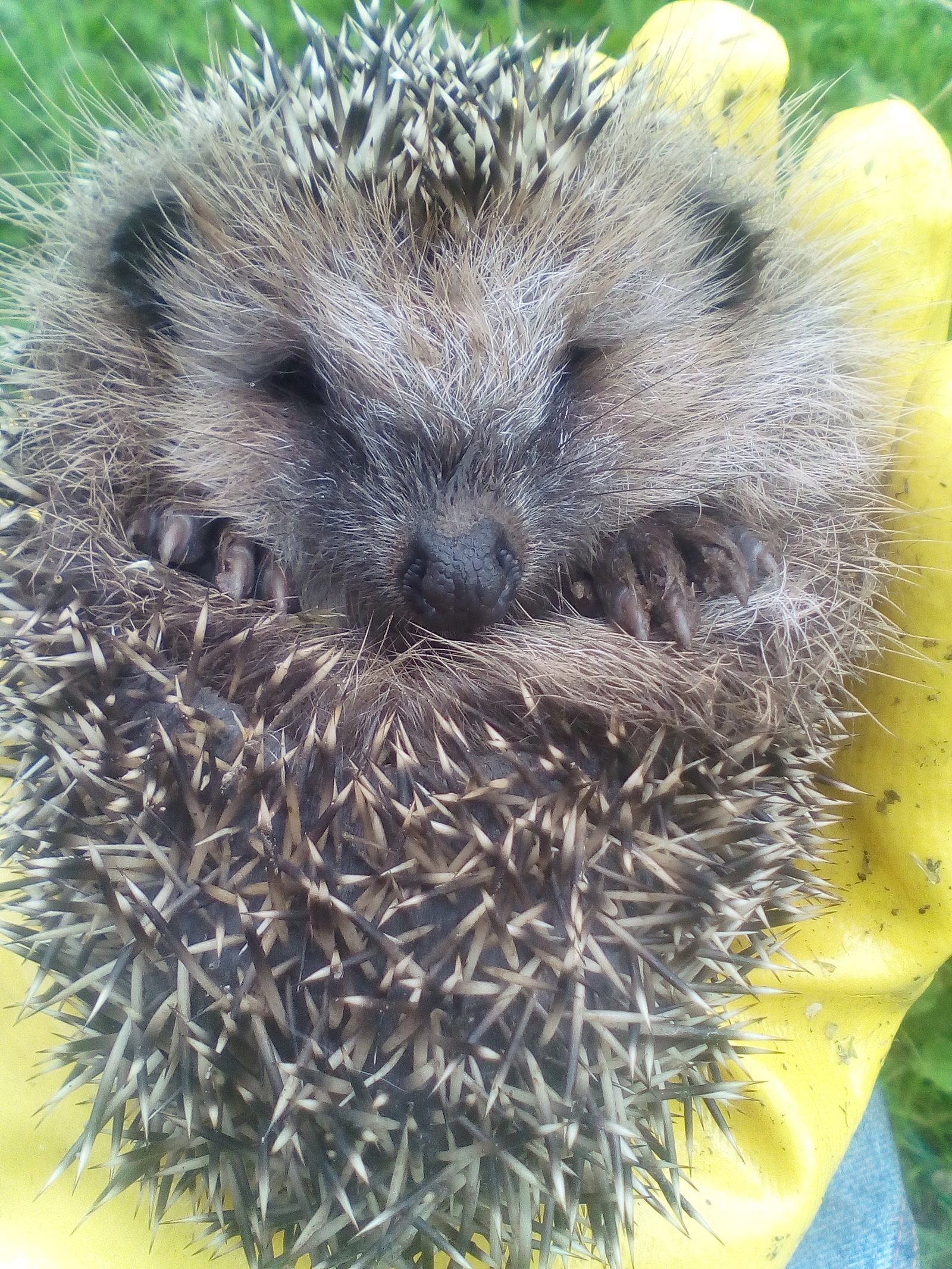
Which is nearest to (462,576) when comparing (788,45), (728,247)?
(728,247)

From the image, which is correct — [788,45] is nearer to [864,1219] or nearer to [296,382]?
[296,382]

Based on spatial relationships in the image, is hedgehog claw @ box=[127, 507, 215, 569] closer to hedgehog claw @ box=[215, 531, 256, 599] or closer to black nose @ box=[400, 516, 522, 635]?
hedgehog claw @ box=[215, 531, 256, 599]

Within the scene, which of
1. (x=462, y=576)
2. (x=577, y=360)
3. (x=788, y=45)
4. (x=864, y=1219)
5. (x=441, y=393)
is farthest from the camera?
(x=788, y=45)

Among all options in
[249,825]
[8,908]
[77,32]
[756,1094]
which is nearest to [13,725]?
[8,908]

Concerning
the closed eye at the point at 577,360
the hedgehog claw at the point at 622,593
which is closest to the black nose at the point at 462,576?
the hedgehog claw at the point at 622,593

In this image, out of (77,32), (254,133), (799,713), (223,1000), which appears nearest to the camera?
(223,1000)

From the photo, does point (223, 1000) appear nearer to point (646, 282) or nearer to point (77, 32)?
point (646, 282)
